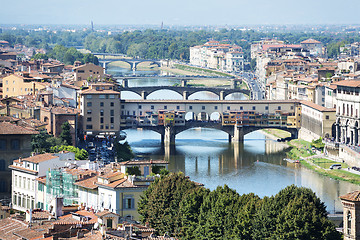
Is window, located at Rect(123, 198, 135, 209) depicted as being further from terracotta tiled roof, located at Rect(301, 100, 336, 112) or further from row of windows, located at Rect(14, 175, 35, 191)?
terracotta tiled roof, located at Rect(301, 100, 336, 112)

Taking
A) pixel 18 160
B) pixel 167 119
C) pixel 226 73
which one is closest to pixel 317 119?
pixel 167 119

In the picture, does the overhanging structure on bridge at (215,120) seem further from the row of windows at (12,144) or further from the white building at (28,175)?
the white building at (28,175)

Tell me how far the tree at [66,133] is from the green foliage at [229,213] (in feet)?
67.7

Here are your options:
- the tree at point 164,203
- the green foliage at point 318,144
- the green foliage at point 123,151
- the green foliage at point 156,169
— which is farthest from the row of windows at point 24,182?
the green foliage at point 318,144

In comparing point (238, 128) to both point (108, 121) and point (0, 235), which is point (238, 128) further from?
point (0, 235)

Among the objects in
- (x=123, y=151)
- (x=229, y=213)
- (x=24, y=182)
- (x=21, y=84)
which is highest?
(x=21, y=84)

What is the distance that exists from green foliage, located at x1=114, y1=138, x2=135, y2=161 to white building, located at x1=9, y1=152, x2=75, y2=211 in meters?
14.8

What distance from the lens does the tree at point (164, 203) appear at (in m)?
25.8

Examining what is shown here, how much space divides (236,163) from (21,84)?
52.0 ft

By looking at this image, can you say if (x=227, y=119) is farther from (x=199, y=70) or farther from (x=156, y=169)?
(x=199, y=70)

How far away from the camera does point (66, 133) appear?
47.7 m

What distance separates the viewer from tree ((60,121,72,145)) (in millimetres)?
47281

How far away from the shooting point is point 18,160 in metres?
32.5

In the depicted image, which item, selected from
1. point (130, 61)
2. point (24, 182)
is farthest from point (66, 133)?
point (130, 61)
